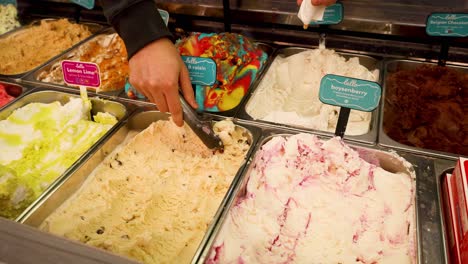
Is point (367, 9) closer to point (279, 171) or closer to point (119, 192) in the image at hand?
point (279, 171)

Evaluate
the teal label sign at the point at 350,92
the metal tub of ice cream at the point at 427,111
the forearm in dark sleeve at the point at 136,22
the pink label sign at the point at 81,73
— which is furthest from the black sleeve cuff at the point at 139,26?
the metal tub of ice cream at the point at 427,111

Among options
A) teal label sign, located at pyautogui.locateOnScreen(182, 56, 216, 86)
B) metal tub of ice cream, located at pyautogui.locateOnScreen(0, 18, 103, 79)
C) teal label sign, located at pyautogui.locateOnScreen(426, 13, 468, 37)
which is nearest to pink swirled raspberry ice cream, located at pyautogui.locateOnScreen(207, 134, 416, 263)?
teal label sign, located at pyautogui.locateOnScreen(182, 56, 216, 86)

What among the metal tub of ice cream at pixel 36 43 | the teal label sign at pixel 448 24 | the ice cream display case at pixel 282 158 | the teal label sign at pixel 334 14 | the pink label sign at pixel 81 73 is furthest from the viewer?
the metal tub of ice cream at pixel 36 43

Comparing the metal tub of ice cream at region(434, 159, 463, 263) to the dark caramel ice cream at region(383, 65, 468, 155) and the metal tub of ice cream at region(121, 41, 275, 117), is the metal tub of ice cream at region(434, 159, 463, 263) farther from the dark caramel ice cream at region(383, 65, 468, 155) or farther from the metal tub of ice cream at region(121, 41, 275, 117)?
the metal tub of ice cream at region(121, 41, 275, 117)

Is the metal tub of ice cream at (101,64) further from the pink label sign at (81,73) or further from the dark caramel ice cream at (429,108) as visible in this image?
the dark caramel ice cream at (429,108)

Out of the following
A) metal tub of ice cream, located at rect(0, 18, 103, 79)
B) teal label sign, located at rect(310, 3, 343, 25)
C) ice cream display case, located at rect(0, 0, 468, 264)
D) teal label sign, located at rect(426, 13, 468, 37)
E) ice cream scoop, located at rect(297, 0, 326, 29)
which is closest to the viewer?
ice cream display case, located at rect(0, 0, 468, 264)

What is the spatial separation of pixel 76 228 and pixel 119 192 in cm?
24

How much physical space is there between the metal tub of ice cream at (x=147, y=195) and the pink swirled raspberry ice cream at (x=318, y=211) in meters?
0.11

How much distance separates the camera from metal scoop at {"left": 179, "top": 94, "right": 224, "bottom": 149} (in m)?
1.83

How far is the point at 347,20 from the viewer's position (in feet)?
8.48

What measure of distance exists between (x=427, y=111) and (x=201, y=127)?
1.15 metres

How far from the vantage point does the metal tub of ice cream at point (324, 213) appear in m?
1.49

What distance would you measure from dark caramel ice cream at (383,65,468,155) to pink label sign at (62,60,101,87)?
149 centimetres

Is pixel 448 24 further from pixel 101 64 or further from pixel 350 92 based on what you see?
pixel 101 64
